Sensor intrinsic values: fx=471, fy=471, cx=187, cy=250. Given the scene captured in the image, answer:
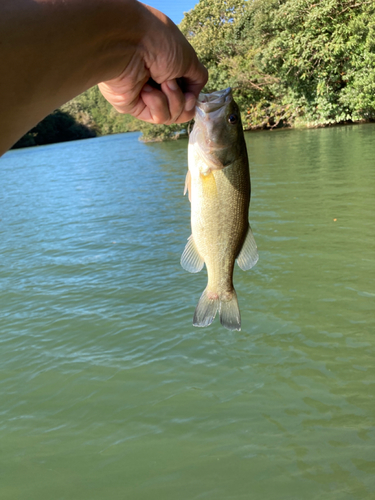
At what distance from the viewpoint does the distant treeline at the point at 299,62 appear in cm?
2850

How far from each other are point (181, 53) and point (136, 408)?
3.57 metres

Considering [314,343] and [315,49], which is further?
[315,49]

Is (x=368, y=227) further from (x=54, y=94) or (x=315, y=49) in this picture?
(x=315, y=49)

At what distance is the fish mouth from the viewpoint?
102 inches

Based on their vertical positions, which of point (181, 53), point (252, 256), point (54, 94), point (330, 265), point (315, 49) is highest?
point (315, 49)

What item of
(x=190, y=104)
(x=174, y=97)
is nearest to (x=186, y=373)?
(x=190, y=104)

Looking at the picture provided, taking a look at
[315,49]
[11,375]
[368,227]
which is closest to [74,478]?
[11,375]

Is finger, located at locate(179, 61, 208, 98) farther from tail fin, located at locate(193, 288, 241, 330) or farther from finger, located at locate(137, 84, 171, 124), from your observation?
tail fin, located at locate(193, 288, 241, 330)

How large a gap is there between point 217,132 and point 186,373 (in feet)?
10.5

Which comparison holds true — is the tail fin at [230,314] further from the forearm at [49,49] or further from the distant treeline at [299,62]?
the distant treeline at [299,62]

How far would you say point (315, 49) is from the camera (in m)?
30.0

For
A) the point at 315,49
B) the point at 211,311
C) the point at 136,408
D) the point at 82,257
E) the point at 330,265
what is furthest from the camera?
the point at 315,49

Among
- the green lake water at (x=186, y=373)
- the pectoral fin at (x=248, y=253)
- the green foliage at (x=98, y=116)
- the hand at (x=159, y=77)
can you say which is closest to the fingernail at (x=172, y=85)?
the hand at (x=159, y=77)

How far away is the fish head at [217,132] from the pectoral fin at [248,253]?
47cm
